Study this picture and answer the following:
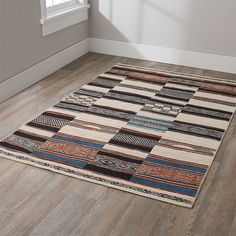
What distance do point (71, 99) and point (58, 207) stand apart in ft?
4.66

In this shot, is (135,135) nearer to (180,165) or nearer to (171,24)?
(180,165)

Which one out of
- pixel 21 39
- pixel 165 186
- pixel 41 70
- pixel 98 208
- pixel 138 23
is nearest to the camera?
pixel 98 208

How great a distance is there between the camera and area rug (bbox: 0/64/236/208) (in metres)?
2.47

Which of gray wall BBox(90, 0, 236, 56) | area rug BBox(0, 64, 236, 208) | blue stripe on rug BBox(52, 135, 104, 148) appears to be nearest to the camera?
area rug BBox(0, 64, 236, 208)

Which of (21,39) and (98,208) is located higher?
(21,39)

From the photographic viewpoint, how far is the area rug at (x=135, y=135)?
97.3 inches

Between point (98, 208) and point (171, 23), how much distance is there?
2.62m

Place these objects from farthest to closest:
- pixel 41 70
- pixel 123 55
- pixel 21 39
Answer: pixel 123 55
pixel 41 70
pixel 21 39

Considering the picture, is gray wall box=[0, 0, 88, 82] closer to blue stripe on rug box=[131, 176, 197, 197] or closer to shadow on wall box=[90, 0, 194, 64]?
shadow on wall box=[90, 0, 194, 64]

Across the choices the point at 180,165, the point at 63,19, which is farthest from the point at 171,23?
the point at 180,165

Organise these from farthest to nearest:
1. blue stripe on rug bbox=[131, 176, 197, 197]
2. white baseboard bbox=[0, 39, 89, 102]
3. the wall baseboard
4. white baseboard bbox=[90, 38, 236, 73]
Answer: white baseboard bbox=[90, 38, 236, 73]
the wall baseboard
white baseboard bbox=[0, 39, 89, 102]
blue stripe on rug bbox=[131, 176, 197, 197]

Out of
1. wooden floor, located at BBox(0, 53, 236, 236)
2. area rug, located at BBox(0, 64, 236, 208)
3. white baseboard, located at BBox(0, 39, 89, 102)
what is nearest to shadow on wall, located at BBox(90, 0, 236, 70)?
white baseboard, located at BBox(0, 39, 89, 102)

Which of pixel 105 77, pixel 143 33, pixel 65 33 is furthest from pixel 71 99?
pixel 143 33

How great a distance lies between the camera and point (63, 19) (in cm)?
411
